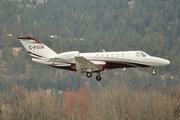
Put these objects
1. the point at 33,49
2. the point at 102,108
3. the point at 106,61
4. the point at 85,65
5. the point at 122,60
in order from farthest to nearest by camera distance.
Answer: the point at 102,108
the point at 33,49
the point at 106,61
the point at 122,60
the point at 85,65

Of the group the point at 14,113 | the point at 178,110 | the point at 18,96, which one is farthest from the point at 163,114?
the point at 18,96

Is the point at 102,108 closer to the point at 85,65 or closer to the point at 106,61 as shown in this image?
the point at 106,61

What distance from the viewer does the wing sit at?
83562 mm

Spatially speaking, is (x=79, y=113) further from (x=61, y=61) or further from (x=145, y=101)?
(x=61, y=61)

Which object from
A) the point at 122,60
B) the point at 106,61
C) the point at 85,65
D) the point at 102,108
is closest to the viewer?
the point at 85,65

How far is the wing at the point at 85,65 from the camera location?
274 feet

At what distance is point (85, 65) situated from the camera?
84.3 metres

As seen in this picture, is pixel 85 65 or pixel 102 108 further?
pixel 102 108

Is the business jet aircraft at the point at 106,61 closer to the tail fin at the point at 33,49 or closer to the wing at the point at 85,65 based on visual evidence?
the wing at the point at 85,65

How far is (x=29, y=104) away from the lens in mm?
125562

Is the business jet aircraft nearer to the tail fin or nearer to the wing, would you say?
the wing

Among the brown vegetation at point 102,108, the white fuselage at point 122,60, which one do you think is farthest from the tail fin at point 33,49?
the brown vegetation at point 102,108

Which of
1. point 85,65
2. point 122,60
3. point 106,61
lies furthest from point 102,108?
point 85,65

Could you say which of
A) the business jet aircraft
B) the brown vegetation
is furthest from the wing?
the brown vegetation
